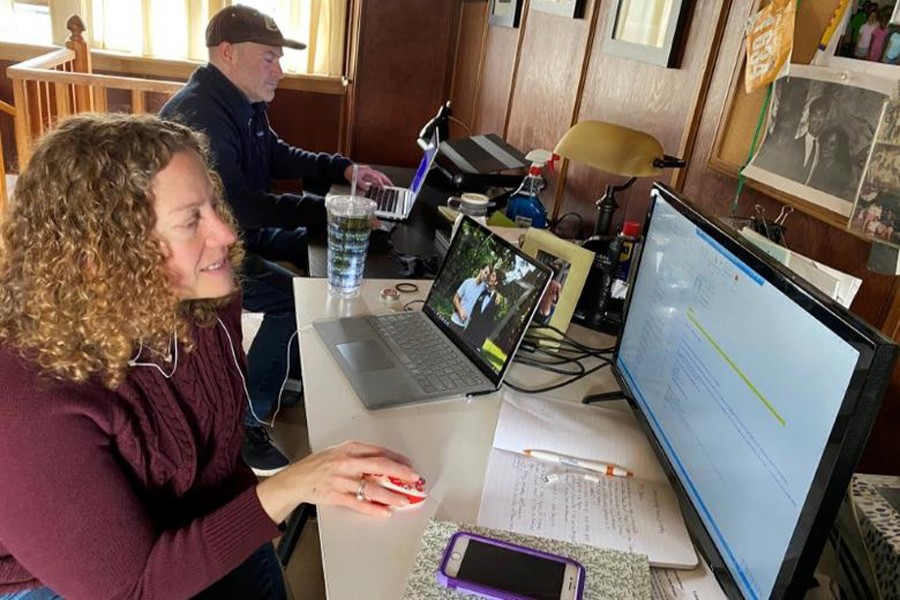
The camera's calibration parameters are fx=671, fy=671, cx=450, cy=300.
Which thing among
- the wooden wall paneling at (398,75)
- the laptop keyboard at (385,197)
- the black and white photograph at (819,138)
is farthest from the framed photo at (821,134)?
the wooden wall paneling at (398,75)

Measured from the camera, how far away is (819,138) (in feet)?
3.53

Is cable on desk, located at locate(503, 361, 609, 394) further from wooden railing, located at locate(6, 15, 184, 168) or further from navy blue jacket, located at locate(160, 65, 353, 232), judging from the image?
wooden railing, located at locate(6, 15, 184, 168)

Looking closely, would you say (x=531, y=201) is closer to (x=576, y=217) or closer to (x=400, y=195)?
(x=576, y=217)

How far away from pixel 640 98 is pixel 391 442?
3.78 ft

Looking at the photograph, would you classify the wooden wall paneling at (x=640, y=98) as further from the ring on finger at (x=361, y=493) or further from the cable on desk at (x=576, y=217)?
the ring on finger at (x=361, y=493)

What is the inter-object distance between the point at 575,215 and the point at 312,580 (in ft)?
3.98

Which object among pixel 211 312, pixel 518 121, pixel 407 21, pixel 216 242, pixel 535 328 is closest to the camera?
pixel 216 242

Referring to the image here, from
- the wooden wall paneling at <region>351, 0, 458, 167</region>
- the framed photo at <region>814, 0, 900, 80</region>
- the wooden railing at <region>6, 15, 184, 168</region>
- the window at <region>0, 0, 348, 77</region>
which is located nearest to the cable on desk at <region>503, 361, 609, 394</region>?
the framed photo at <region>814, 0, 900, 80</region>

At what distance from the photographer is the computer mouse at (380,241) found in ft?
6.06

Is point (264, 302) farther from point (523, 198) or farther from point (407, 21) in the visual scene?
point (407, 21)

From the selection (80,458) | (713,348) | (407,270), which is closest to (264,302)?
(407,270)

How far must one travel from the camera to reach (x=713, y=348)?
0.82 m

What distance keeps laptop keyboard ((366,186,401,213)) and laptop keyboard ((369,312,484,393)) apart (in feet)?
2.63

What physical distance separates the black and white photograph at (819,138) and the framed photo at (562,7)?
100cm
